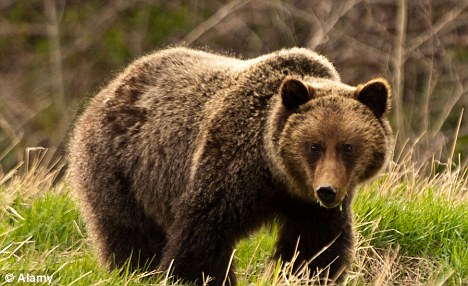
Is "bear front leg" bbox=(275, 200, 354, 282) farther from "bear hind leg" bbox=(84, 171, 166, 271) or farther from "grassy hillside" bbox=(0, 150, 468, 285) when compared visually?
"bear hind leg" bbox=(84, 171, 166, 271)

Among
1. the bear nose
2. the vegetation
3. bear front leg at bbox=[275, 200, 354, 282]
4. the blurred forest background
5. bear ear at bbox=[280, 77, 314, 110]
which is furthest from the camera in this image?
the blurred forest background

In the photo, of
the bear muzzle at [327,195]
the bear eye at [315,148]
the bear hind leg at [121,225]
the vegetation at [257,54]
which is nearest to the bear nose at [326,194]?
the bear muzzle at [327,195]

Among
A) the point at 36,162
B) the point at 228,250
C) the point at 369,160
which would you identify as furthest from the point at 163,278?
the point at 36,162

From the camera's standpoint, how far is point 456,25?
14469 mm

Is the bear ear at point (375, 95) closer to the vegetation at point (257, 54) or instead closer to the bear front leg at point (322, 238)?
the bear front leg at point (322, 238)

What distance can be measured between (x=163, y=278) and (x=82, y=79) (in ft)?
34.1

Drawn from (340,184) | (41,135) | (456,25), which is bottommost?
(41,135)

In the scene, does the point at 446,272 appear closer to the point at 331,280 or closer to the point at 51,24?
the point at 331,280

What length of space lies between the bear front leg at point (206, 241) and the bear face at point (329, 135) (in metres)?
0.41

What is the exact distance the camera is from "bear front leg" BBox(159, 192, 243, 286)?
6.52 metres

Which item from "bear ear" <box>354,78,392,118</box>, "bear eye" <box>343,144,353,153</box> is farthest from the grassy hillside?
"bear ear" <box>354,78,392,118</box>

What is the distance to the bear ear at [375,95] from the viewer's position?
6.54 metres

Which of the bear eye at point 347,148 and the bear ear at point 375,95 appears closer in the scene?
the bear eye at point 347,148

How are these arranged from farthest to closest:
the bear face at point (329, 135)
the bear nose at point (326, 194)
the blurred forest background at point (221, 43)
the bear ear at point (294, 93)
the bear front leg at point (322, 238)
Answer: the blurred forest background at point (221, 43) → the bear front leg at point (322, 238) → the bear ear at point (294, 93) → the bear face at point (329, 135) → the bear nose at point (326, 194)
